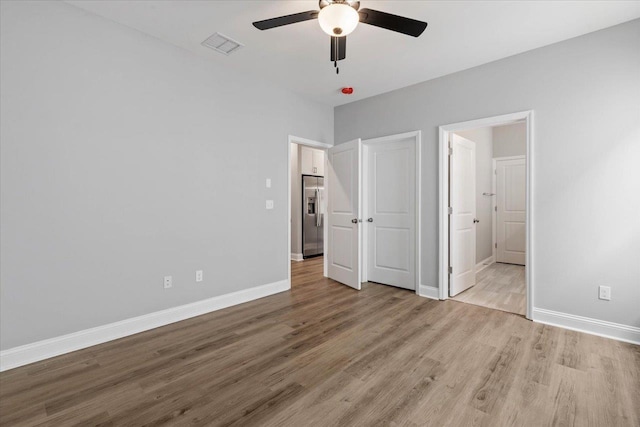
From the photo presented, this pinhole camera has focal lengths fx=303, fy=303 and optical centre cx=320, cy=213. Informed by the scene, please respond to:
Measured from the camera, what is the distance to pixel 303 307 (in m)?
3.50

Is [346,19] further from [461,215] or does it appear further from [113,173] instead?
[461,215]

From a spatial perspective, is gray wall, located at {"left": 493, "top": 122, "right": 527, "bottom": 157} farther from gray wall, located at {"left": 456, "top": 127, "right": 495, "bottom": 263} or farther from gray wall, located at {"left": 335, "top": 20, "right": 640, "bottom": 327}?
gray wall, located at {"left": 335, "top": 20, "right": 640, "bottom": 327}

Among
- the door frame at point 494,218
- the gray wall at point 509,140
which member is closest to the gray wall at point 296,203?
the door frame at point 494,218

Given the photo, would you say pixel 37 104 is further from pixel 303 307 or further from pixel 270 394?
pixel 303 307

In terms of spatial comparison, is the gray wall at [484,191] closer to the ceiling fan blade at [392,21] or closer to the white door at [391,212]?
the white door at [391,212]

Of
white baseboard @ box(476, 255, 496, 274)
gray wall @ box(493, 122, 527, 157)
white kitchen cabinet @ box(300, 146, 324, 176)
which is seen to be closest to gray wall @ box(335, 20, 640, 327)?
white baseboard @ box(476, 255, 496, 274)

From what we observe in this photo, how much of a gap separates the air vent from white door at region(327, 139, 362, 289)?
194 cm

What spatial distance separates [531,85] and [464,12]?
1223 millimetres

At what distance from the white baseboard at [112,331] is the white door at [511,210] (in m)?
5.19

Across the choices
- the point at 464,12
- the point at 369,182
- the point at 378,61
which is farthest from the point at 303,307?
the point at 464,12

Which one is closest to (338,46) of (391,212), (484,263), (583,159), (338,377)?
(338,377)

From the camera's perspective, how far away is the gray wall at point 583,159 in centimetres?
266

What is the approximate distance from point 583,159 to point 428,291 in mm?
2135

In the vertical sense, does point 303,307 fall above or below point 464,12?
below
